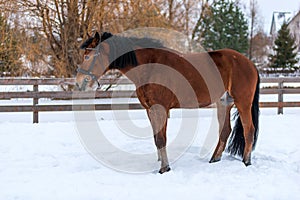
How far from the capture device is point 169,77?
3094 millimetres

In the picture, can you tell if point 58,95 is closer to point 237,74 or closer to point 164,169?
point 164,169

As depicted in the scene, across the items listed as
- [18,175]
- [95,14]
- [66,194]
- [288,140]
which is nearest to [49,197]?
[66,194]

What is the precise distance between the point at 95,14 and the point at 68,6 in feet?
2.82

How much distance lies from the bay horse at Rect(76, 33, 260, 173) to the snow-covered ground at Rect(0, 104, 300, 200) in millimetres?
293

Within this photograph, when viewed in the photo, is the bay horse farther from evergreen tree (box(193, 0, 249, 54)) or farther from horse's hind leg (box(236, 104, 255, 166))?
evergreen tree (box(193, 0, 249, 54))

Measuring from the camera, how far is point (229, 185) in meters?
2.64

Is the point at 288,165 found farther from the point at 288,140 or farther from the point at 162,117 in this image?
the point at 162,117

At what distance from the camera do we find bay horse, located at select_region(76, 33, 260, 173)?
302cm

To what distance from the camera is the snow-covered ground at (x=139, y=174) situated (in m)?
2.47

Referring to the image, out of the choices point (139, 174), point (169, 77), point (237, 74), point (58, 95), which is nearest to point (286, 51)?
point (58, 95)

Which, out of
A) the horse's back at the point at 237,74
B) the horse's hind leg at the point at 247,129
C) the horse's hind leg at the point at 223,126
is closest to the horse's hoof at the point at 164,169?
the horse's hind leg at the point at 223,126

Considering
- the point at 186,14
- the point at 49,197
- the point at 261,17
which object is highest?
the point at 261,17

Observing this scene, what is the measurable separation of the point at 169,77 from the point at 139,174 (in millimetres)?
1087

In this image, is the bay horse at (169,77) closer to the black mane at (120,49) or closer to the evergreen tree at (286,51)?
the black mane at (120,49)
